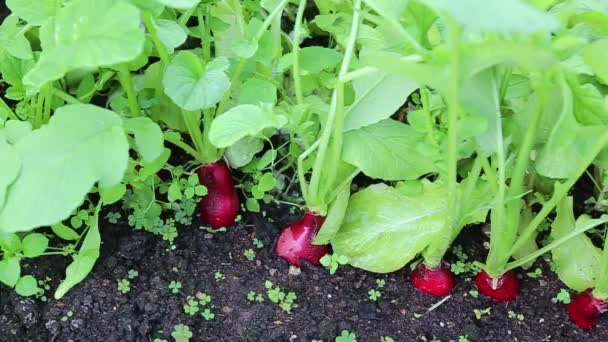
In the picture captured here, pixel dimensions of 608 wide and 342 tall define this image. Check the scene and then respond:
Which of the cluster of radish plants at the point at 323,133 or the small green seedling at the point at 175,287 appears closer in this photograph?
the cluster of radish plants at the point at 323,133

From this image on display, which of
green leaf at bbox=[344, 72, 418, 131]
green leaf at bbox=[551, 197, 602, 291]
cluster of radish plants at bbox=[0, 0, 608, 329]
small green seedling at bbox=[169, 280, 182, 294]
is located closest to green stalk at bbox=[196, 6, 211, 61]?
cluster of radish plants at bbox=[0, 0, 608, 329]

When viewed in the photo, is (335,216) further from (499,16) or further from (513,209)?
(499,16)

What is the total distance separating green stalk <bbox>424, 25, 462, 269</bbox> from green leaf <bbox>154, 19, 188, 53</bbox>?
13.0 inches

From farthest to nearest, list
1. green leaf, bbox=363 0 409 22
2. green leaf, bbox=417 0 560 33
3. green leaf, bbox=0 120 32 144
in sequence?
green leaf, bbox=0 120 32 144 < green leaf, bbox=363 0 409 22 < green leaf, bbox=417 0 560 33

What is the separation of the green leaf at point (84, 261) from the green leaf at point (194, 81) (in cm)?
24

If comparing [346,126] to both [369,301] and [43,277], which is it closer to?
[369,301]

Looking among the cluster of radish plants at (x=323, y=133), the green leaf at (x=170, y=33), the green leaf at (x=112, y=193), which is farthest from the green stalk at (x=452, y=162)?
the green leaf at (x=112, y=193)

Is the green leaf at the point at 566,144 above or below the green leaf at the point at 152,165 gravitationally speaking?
above

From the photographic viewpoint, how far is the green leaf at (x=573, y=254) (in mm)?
1107

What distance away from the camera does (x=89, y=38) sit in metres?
0.84

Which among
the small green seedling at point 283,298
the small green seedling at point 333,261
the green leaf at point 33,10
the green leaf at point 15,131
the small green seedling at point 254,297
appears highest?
the green leaf at point 33,10

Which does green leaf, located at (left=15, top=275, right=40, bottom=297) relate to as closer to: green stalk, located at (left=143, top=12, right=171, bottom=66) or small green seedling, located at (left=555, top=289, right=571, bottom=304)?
green stalk, located at (left=143, top=12, right=171, bottom=66)

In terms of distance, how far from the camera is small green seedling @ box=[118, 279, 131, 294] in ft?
3.66

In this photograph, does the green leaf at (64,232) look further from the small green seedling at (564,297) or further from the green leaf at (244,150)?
the small green seedling at (564,297)
